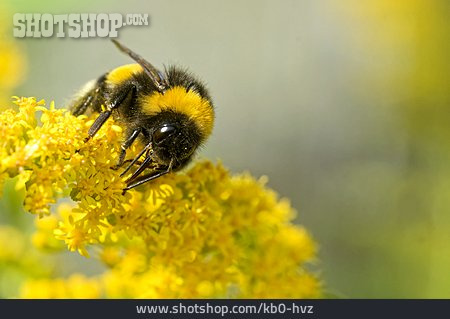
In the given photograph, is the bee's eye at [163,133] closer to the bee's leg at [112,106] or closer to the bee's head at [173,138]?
the bee's head at [173,138]

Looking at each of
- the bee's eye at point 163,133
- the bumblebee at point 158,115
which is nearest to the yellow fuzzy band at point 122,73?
the bumblebee at point 158,115

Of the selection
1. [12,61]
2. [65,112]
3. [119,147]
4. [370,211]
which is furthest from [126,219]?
[370,211]

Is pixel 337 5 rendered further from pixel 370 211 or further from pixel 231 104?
pixel 370 211

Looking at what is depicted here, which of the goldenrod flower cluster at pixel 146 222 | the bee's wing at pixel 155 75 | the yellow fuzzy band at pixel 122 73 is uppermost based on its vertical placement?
the yellow fuzzy band at pixel 122 73

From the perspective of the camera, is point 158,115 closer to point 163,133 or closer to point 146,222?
point 163,133

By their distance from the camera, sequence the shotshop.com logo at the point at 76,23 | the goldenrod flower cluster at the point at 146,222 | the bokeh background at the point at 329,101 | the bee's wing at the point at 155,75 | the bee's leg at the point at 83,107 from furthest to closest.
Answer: the bokeh background at the point at 329,101
the shotshop.com logo at the point at 76,23
the bee's leg at the point at 83,107
the bee's wing at the point at 155,75
the goldenrod flower cluster at the point at 146,222
